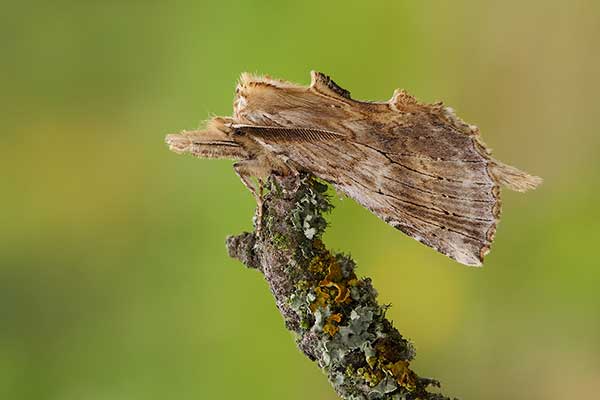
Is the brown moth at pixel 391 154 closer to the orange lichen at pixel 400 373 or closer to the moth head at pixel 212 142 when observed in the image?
the moth head at pixel 212 142

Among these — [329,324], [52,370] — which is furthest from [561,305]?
[52,370]

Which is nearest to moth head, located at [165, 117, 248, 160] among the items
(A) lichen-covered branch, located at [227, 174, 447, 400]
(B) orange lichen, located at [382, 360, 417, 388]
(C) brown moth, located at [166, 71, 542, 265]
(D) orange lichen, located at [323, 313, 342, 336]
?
(C) brown moth, located at [166, 71, 542, 265]

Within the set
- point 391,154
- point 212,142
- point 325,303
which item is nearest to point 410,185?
point 391,154

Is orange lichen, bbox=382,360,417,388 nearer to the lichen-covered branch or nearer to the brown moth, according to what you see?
the lichen-covered branch

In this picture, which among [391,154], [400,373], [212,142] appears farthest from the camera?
[212,142]

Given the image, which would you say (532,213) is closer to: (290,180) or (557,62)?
(557,62)

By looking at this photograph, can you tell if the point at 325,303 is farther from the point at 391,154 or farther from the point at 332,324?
the point at 391,154
